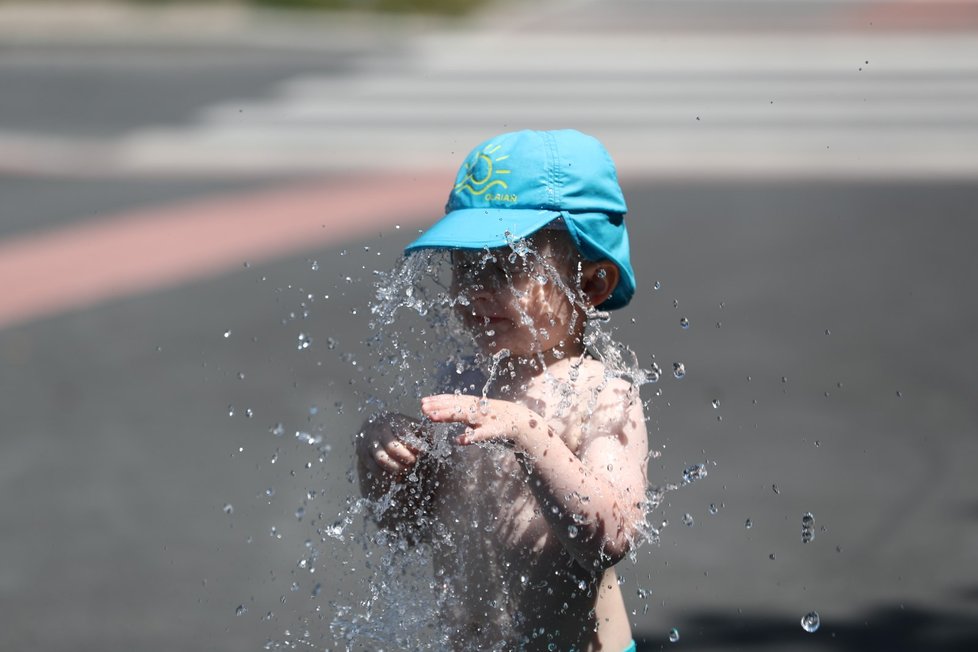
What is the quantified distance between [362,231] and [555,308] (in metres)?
6.43

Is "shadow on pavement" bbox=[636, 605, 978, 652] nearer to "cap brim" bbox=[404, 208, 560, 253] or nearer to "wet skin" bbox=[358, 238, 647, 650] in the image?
"wet skin" bbox=[358, 238, 647, 650]

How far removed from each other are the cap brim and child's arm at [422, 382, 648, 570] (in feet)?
0.82

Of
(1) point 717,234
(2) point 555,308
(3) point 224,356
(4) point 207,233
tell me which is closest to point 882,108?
(1) point 717,234

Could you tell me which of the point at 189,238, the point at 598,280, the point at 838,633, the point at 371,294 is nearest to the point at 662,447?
the point at 838,633

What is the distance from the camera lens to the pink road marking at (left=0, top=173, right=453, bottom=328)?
7836 millimetres

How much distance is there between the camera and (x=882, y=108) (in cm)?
1208

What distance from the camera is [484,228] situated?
220 cm

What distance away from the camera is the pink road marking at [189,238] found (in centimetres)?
784

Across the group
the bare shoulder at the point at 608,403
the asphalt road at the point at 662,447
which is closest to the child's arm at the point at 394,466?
the bare shoulder at the point at 608,403

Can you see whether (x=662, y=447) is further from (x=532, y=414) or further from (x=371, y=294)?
(x=532, y=414)

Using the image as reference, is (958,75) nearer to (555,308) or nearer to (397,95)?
(397,95)

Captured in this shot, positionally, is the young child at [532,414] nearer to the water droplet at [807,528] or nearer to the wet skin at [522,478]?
the wet skin at [522,478]

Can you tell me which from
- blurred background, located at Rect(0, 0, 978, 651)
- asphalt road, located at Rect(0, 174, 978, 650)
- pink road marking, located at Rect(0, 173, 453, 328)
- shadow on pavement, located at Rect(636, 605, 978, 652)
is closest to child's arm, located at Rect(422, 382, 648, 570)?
blurred background, located at Rect(0, 0, 978, 651)

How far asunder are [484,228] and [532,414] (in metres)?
0.31
